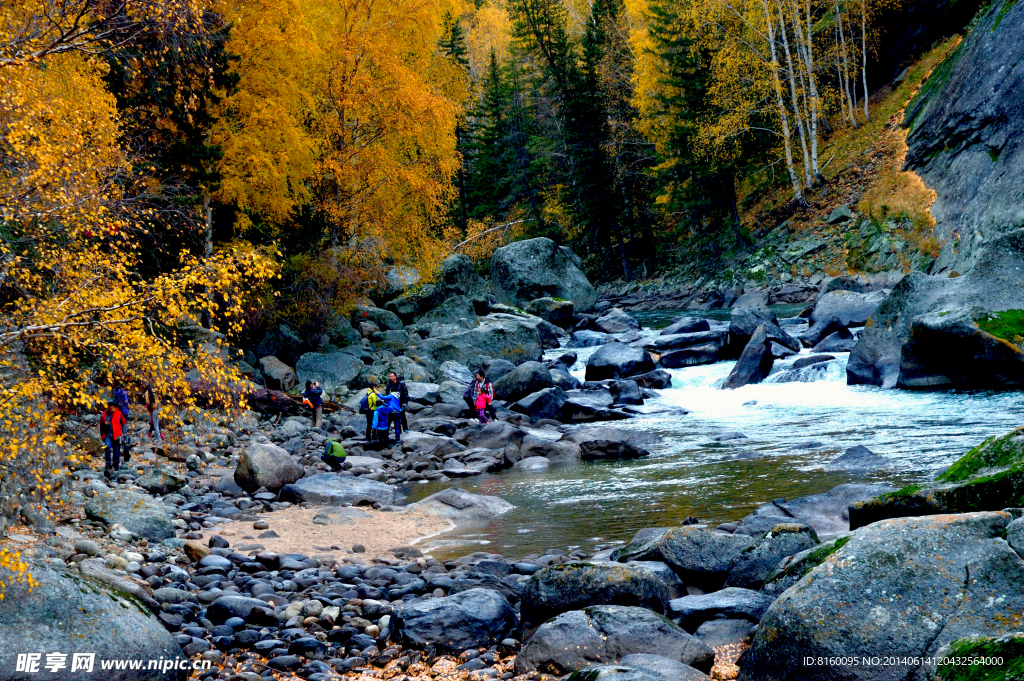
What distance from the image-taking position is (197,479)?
13070mm

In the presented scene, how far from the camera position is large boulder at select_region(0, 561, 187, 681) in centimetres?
522

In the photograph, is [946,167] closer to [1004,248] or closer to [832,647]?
[1004,248]

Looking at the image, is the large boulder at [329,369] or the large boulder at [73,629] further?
the large boulder at [329,369]

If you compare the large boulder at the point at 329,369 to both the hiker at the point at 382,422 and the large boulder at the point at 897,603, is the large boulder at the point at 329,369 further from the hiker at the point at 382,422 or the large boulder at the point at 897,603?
the large boulder at the point at 897,603

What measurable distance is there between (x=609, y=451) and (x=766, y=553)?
7.92m

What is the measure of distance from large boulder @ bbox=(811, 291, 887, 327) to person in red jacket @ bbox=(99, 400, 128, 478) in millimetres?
A: 19597

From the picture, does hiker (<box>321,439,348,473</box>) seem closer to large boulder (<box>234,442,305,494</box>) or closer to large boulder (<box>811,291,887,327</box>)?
large boulder (<box>234,442,305,494</box>)

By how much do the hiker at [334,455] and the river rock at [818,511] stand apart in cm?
812

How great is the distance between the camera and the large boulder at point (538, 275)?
3912 cm

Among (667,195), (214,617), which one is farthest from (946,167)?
(214,617)

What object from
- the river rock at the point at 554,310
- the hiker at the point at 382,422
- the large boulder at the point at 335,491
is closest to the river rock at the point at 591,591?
the large boulder at the point at 335,491

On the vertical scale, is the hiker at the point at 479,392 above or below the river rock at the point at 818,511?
above

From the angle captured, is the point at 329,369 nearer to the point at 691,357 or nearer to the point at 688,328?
the point at 691,357

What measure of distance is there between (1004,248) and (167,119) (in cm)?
1951
